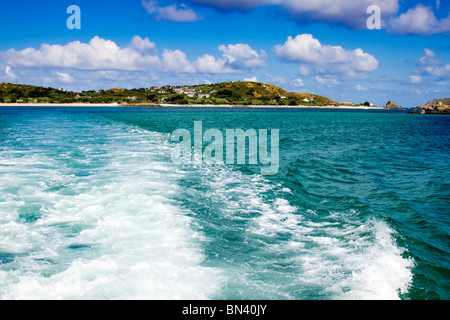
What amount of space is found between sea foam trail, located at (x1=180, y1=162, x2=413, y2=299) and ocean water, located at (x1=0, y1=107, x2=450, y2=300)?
3 centimetres

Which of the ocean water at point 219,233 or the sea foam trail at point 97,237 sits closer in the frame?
the sea foam trail at point 97,237

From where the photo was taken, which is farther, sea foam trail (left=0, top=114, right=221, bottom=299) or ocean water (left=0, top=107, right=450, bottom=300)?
ocean water (left=0, top=107, right=450, bottom=300)

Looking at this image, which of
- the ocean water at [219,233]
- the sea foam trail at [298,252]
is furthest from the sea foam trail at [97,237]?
the sea foam trail at [298,252]

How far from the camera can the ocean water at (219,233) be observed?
507 centimetres

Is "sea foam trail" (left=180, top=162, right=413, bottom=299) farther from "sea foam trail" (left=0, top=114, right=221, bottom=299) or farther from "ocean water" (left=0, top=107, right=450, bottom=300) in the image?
"sea foam trail" (left=0, top=114, right=221, bottom=299)

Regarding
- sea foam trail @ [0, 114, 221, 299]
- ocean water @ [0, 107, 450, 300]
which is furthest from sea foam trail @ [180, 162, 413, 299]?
sea foam trail @ [0, 114, 221, 299]

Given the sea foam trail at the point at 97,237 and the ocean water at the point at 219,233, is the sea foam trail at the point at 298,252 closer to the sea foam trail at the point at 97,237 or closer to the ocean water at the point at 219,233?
the ocean water at the point at 219,233

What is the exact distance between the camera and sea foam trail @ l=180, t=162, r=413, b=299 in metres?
5.03

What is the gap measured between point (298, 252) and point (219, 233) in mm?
1854

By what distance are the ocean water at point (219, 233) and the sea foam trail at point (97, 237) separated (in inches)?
1.1

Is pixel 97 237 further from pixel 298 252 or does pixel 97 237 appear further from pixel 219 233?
pixel 298 252
